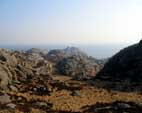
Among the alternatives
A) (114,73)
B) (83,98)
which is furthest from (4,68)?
(114,73)

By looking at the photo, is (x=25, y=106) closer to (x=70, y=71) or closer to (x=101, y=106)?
(x=101, y=106)

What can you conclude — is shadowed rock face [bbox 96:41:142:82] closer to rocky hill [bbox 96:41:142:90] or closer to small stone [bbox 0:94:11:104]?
rocky hill [bbox 96:41:142:90]

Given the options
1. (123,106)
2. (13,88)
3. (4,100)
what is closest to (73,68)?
(13,88)

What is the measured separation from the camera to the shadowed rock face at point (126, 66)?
60281mm

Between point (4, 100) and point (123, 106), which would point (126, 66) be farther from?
point (4, 100)

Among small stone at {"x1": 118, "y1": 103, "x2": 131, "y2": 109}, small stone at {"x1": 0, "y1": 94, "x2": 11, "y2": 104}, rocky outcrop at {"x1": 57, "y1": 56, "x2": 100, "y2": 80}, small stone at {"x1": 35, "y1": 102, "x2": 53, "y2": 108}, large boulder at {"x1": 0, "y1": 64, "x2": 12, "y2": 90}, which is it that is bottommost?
rocky outcrop at {"x1": 57, "y1": 56, "x2": 100, "y2": 80}

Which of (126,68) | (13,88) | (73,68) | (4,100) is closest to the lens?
(4,100)

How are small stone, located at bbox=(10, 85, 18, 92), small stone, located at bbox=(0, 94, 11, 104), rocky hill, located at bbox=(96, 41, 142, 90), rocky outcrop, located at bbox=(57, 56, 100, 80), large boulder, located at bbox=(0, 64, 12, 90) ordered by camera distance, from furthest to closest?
rocky outcrop, located at bbox=(57, 56, 100, 80) → rocky hill, located at bbox=(96, 41, 142, 90) → small stone, located at bbox=(10, 85, 18, 92) → large boulder, located at bbox=(0, 64, 12, 90) → small stone, located at bbox=(0, 94, 11, 104)

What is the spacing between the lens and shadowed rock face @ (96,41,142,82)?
60281 mm

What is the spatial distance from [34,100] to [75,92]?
28.2 feet

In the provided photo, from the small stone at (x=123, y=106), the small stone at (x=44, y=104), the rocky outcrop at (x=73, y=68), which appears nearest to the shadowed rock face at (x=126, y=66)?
the rocky outcrop at (x=73, y=68)

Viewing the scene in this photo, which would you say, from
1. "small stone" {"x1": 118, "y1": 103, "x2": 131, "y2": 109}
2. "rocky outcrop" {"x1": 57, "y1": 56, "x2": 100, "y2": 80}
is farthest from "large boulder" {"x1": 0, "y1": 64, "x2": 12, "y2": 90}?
"rocky outcrop" {"x1": 57, "y1": 56, "x2": 100, "y2": 80}

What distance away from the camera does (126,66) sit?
64938mm

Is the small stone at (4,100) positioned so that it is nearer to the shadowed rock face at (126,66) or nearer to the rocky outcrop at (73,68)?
the shadowed rock face at (126,66)
